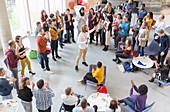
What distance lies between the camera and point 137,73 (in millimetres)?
6734

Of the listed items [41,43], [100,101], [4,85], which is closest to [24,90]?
[4,85]

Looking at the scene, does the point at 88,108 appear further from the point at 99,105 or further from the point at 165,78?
the point at 165,78

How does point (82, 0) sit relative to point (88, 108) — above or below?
above

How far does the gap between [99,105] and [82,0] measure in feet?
41.8

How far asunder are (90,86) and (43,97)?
2.38 meters

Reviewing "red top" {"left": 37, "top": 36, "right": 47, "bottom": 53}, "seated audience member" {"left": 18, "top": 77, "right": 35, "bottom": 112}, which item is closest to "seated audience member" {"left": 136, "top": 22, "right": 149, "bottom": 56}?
"red top" {"left": 37, "top": 36, "right": 47, "bottom": 53}

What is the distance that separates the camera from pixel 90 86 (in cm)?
596

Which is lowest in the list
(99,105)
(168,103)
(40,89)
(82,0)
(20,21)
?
(168,103)

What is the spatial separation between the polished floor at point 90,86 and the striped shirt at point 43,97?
1.07 m

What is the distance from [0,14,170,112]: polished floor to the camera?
214 inches

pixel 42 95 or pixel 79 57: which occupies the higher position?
pixel 42 95

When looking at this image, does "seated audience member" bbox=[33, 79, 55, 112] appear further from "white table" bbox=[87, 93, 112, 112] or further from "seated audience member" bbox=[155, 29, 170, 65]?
"seated audience member" bbox=[155, 29, 170, 65]

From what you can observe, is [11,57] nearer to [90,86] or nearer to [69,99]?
[69,99]

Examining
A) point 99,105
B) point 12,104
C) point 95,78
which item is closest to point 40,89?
point 12,104
